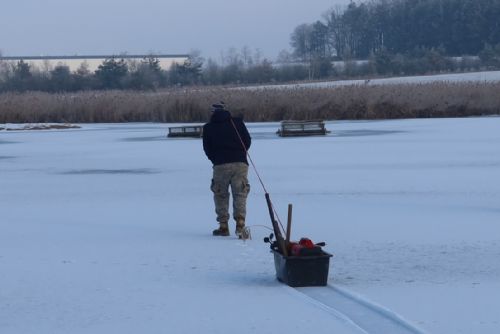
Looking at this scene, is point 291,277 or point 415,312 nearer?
point 415,312

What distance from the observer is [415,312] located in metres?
7.10

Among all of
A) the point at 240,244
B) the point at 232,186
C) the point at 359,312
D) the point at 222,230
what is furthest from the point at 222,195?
the point at 359,312

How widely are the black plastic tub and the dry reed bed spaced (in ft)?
111

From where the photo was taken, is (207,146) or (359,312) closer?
(359,312)

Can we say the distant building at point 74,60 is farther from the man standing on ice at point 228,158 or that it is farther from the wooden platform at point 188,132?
the man standing on ice at point 228,158

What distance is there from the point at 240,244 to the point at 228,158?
1.01 meters

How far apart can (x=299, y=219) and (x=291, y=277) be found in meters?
4.31

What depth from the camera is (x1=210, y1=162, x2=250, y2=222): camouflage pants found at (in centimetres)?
1113

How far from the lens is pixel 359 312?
7.13 meters

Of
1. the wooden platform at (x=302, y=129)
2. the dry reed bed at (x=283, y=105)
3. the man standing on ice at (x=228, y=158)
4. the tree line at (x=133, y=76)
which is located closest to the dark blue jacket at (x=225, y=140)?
the man standing on ice at (x=228, y=158)

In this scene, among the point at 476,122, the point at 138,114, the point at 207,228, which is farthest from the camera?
the point at 138,114

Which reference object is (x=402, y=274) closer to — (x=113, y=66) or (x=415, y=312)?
(x=415, y=312)

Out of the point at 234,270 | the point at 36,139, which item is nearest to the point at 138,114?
the point at 36,139

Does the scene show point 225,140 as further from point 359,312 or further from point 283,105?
point 283,105
